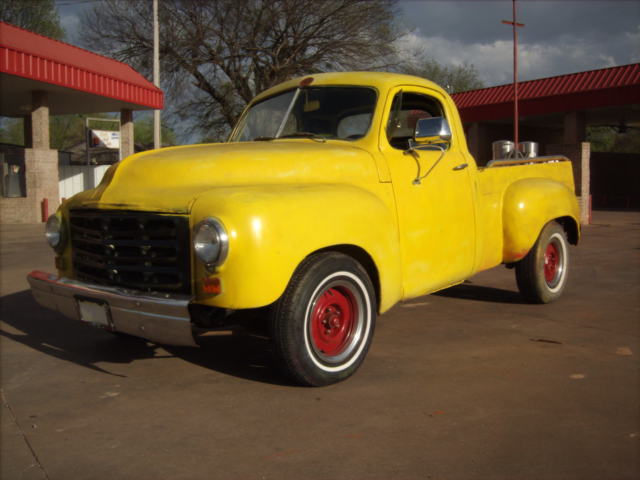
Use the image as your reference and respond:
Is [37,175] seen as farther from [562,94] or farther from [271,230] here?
[271,230]

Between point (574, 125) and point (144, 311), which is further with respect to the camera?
point (574, 125)

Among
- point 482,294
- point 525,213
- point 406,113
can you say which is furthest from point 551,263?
point 406,113

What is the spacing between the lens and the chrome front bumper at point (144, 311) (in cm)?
337

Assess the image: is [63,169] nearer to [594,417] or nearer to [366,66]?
[366,66]

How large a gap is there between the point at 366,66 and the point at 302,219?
2355cm

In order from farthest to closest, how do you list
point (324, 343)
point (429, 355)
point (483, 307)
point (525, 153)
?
point (525, 153) → point (483, 307) → point (429, 355) → point (324, 343)

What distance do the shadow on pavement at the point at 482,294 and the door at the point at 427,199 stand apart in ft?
5.10

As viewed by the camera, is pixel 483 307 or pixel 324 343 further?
pixel 483 307

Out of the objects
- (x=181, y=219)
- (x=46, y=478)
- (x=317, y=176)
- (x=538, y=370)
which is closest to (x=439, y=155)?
(x=317, y=176)

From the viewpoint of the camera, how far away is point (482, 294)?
685cm

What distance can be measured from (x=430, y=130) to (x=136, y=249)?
218 cm

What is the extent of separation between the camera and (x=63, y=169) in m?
23.2

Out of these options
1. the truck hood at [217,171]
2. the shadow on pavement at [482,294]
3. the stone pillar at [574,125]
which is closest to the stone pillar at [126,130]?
the stone pillar at [574,125]

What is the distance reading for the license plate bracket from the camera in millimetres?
3652
